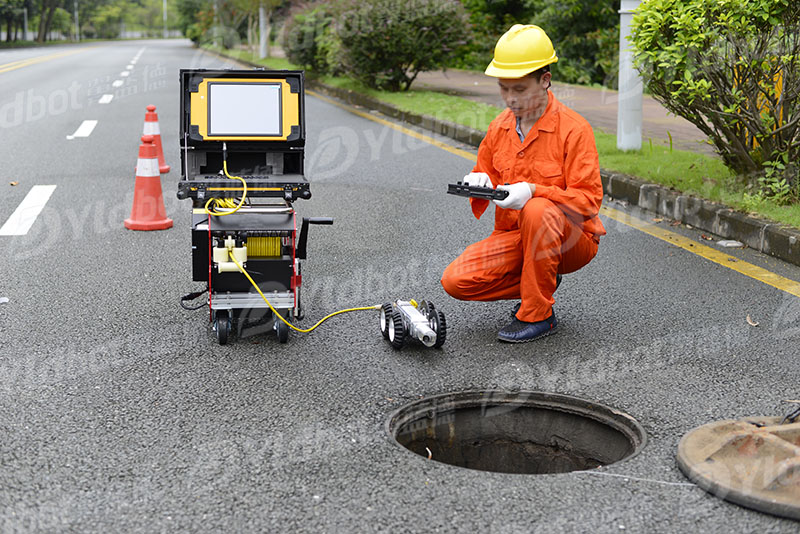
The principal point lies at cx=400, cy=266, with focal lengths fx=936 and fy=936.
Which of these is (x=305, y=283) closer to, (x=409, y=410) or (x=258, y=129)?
(x=258, y=129)

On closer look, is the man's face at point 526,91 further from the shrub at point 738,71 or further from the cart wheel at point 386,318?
the shrub at point 738,71

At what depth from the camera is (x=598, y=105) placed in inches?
565

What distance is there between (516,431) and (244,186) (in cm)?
170

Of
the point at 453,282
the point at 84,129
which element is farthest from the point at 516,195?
the point at 84,129

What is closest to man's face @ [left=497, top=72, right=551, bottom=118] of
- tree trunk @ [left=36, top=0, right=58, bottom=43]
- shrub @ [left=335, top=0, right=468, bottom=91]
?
shrub @ [left=335, top=0, right=468, bottom=91]

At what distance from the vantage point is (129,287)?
5215 millimetres

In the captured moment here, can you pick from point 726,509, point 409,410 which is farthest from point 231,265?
point 726,509

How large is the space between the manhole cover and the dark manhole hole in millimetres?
231

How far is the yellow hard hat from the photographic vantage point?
13.4 feet

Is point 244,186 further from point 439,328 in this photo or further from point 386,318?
point 439,328

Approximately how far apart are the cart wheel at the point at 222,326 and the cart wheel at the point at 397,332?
748 millimetres

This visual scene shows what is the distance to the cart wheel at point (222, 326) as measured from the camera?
4227 millimetres

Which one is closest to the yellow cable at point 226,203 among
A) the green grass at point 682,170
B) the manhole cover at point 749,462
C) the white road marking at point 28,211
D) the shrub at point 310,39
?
the manhole cover at point 749,462

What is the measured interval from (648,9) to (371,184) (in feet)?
10.3
